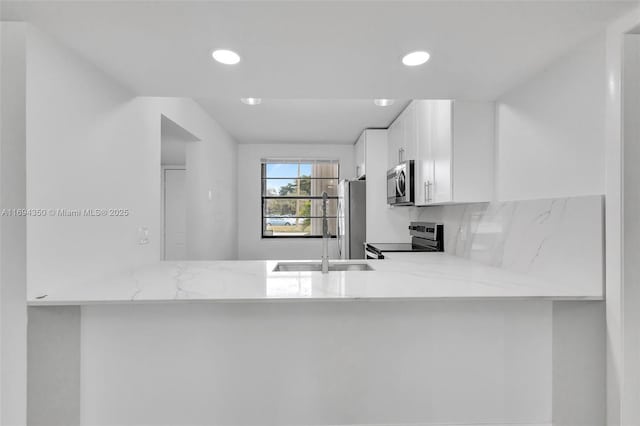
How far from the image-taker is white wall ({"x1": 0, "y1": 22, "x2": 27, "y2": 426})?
1.17 metres

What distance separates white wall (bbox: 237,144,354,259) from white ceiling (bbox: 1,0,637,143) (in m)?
3.23

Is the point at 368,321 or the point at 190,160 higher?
the point at 190,160

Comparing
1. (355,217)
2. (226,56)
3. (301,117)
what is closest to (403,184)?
(355,217)

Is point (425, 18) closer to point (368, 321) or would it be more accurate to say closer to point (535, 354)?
point (368, 321)

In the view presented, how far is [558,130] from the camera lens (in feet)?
5.01

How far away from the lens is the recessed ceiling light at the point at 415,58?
141 cm

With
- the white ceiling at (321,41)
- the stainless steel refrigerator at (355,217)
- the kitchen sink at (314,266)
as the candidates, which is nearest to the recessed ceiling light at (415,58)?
the white ceiling at (321,41)

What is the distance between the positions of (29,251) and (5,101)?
55 cm

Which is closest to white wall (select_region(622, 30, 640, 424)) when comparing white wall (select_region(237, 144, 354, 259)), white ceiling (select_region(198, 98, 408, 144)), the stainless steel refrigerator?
white ceiling (select_region(198, 98, 408, 144))

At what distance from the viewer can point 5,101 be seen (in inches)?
46.1

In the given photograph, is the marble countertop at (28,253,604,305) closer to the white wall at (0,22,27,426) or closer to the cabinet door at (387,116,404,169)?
the white wall at (0,22,27,426)

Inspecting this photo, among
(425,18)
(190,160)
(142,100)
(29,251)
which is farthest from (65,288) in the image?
(190,160)

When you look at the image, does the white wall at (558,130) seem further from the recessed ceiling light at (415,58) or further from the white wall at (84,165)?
the white wall at (84,165)

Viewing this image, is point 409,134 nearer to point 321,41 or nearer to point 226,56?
point 321,41
